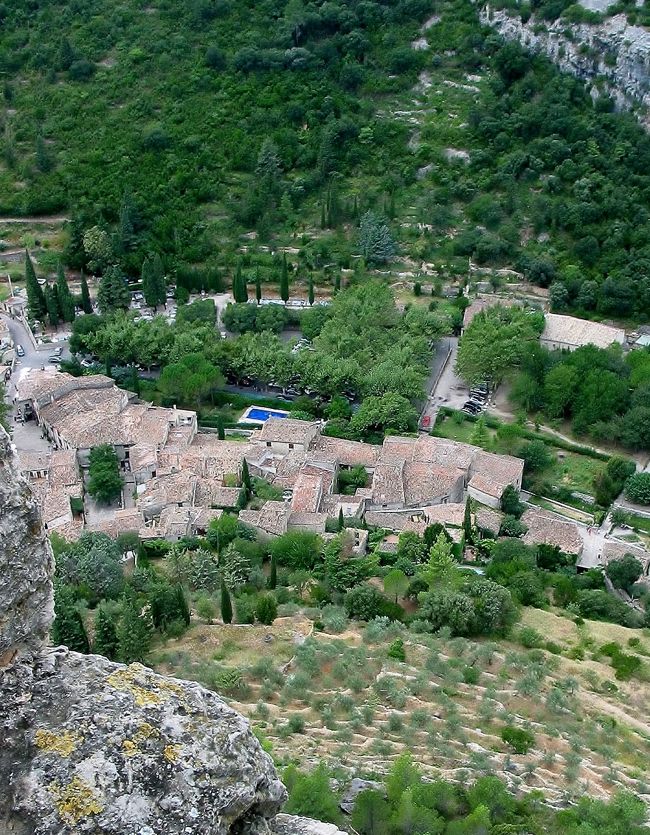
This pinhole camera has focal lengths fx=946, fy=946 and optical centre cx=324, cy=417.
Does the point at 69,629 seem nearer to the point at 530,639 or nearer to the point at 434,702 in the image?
the point at 434,702

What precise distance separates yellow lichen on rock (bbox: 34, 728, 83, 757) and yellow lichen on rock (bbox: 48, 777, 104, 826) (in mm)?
316

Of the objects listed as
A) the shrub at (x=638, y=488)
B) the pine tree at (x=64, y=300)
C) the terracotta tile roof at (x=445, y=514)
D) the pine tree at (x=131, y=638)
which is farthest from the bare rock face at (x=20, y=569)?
the pine tree at (x=64, y=300)

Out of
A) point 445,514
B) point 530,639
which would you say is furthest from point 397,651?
point 445,514

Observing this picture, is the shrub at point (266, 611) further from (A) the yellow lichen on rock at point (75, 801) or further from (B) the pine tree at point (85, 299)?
(B) the pine tree at point (85, 299)

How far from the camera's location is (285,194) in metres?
66.1

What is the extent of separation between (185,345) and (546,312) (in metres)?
22.0

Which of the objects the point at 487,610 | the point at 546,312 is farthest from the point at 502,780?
the point at 546,312

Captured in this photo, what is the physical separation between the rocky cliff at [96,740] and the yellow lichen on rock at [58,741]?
0.03 ft

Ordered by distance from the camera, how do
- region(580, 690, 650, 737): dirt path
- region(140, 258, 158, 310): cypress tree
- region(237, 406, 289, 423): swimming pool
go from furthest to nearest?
region(140, 258, 158, 310): cypress tree, region(237, 406, 289, 423): swimming pool, region(580, 690, 650, 737): dirt path

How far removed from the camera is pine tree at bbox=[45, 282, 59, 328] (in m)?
56.7

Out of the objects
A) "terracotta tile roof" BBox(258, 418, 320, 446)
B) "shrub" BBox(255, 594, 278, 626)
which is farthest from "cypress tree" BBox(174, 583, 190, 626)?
"terracotta tile roof" BBox(258, 418, 320, 446)

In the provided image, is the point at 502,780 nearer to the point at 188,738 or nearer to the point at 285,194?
the point at 188,738

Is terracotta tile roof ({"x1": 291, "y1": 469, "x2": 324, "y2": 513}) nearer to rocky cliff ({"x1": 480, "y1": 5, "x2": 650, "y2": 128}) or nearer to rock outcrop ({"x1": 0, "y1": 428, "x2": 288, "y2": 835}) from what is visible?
rock outcrop ({"x1": 0, "y1": 428, "x2": 288, "y2": 835})

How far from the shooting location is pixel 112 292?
57.5 meters
